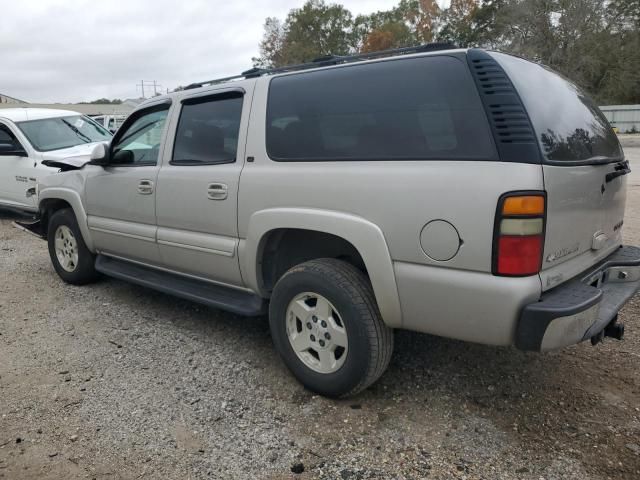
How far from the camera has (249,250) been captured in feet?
11.1

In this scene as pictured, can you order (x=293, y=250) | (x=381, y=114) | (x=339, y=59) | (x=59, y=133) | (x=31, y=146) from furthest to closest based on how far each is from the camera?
1. (x=59, y=133)
2. (x=31, y=146)
3. (x=293, y=250)
4. (x=339, y=59)
5. (x=381, y=114)

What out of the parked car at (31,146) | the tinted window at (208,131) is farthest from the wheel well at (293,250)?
the parked car at (31,146)

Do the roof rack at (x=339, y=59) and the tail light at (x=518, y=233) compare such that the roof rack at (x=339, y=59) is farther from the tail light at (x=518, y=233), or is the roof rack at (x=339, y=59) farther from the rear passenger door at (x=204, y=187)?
the tail light at (x=518, y=233)

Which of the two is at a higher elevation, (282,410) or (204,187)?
(204,187)

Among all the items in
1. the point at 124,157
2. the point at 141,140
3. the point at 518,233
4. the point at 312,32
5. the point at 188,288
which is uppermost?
the point at 312,32

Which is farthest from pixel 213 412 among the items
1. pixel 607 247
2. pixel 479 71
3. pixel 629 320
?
pixel 629 320

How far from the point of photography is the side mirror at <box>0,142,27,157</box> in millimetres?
8445

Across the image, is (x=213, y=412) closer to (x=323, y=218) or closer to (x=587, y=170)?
(x=323, y=218)

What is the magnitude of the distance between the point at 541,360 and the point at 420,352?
2.60 ft

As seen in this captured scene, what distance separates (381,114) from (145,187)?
7.00 ft

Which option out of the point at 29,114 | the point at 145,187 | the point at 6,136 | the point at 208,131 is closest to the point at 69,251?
the point at 145,187

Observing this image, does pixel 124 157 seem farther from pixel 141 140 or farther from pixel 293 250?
pixel 293 250

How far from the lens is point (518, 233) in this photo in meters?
2.39

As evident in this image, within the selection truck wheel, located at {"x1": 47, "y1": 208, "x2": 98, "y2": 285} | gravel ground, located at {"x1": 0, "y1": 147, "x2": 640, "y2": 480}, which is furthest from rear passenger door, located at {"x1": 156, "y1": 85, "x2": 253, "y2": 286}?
truck wheel, located at {"x1": 47, "y1": 208, "x2": 98, "y2": 285}
